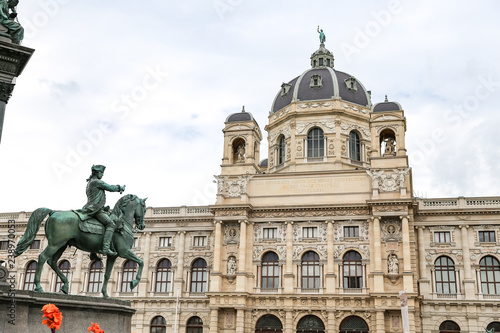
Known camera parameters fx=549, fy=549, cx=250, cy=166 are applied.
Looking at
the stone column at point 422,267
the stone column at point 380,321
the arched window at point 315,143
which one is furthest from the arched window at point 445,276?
the arched window at point 315,143

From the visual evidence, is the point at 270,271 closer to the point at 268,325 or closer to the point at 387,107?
the point at 268,325

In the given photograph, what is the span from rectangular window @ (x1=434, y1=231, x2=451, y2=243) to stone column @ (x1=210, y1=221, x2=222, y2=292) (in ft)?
58.7

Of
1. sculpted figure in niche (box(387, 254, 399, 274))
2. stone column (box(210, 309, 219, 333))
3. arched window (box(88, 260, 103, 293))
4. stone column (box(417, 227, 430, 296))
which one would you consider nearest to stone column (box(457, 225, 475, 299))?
stone column (box(417, 227, 430, 296))

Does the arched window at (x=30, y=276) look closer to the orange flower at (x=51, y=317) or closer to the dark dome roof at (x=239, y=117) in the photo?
the dark dome roof at (x=239, y=117)

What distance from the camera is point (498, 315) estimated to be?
42094mm

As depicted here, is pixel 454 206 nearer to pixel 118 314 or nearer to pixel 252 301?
pixel 252 301

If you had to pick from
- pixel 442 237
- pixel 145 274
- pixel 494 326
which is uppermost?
pixel 442 237

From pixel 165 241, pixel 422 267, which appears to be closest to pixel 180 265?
pixel 165 241

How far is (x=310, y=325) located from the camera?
43.1 metres

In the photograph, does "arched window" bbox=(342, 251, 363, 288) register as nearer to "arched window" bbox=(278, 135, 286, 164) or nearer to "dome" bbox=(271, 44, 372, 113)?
"arched window" bbox=(278, 135, 286, 164)

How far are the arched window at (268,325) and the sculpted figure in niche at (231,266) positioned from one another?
14.3 ft

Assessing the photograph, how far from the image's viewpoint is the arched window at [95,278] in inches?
2002

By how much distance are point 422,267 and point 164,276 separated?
22389 millimetres

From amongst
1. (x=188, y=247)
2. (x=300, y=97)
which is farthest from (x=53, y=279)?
(x=300, y=97)
